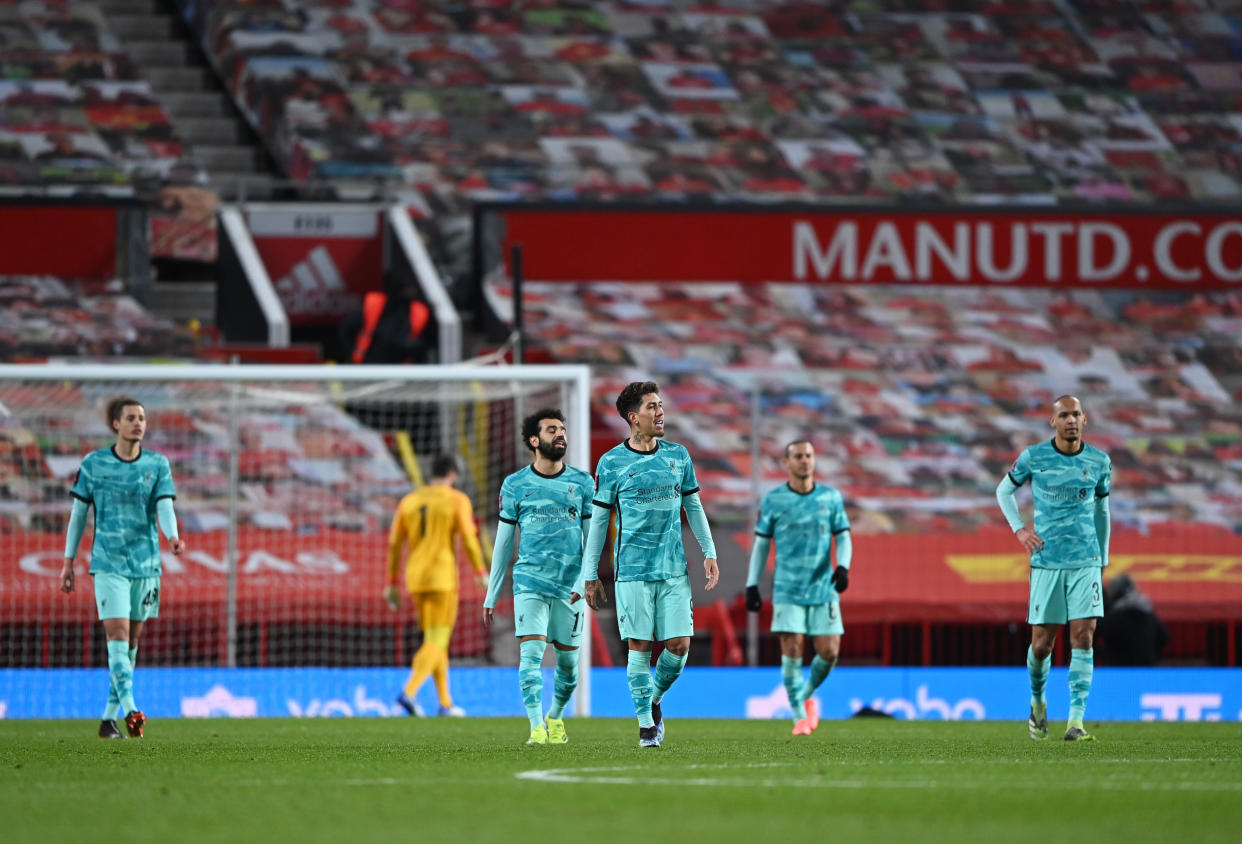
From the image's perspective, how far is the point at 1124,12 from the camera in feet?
85.6

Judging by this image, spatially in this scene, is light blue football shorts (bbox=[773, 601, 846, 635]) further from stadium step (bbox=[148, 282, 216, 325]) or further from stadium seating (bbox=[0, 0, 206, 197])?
stadium seating (bbox=[0, 0, 206, 197])

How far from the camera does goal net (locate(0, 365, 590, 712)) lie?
1645cm

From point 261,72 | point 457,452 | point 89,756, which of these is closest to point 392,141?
point 261,72

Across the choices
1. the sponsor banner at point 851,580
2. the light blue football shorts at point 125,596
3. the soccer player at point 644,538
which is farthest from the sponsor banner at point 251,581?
the soccer player at point 644,538

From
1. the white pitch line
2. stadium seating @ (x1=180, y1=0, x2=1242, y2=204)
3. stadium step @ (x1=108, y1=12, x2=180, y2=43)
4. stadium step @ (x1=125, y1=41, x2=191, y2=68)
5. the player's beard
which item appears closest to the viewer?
the white pitch line

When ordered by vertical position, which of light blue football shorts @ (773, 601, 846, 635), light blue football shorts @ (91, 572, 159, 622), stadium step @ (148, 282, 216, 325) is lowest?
light blue football shorts @ (773, 601, 846, 635)

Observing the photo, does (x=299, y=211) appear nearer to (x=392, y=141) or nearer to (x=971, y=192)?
(x=392, y=141)

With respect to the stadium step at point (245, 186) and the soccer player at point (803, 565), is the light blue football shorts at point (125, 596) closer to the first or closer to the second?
the soccer player at point (803, 565)

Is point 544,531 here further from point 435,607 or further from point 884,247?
point 884,247

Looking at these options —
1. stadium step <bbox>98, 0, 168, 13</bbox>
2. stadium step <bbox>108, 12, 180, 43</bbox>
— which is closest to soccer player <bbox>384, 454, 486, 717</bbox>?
stadium step <bbox>108, 12, 180, 43</bbox>

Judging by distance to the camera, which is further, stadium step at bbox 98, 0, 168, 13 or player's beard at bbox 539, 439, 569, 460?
stadium step at bbox 98, 0, 168, 13

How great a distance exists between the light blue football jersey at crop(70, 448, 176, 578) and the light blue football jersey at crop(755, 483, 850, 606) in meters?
3.77

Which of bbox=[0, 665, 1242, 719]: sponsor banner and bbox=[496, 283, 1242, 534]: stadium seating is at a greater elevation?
bbox=[496, 283, 1242, 534]: stadium seating

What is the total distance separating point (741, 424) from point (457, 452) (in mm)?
2686
